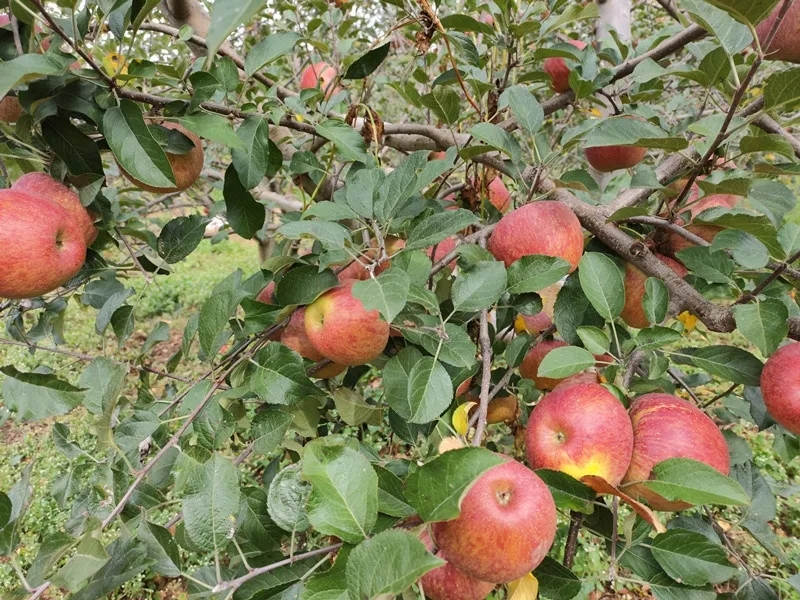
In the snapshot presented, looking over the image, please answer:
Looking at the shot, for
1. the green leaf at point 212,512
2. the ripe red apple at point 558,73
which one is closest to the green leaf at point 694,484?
the green leaf at point 212,512

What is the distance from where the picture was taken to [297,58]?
10.0 feet

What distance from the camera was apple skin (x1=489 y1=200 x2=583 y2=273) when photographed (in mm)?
874

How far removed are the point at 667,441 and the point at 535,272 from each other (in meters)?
0.30

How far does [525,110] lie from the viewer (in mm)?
1021

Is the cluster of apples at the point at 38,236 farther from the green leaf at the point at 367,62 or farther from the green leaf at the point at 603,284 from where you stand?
the green leaf at the point at 603,284

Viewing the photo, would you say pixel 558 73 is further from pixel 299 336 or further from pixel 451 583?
pixel 451 583

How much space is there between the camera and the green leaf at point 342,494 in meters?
0.54

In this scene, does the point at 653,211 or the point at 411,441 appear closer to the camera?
the point at 411,441

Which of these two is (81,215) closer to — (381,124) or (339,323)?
(339,323)

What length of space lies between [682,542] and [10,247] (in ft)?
3.55

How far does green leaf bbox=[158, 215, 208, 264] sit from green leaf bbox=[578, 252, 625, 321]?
75cm

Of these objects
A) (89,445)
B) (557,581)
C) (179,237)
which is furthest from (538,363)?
(89,445)

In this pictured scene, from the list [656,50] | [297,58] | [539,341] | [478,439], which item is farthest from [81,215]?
[297,58]

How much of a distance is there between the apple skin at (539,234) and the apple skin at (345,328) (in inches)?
10.2
